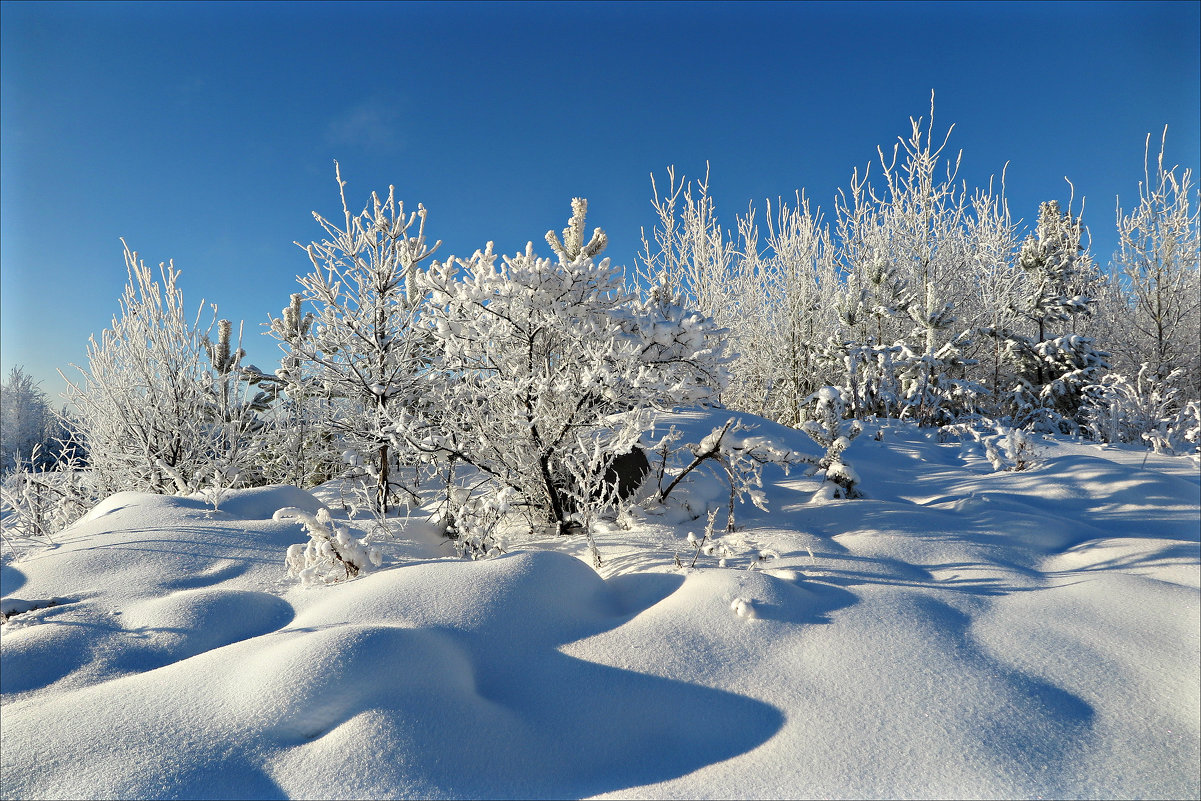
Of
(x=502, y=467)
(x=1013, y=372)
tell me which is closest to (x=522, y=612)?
(x=502, y=467)

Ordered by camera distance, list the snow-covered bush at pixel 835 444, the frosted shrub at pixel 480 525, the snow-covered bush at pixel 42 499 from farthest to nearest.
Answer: the snow-covered bush at pixel 42 499 < the snow-covered bush at pixel 835 444 < the frosted shrub at pixel 480 525

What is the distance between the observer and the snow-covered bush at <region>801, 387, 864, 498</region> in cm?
379

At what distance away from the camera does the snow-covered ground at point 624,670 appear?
1.46 m

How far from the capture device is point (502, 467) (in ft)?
12.0

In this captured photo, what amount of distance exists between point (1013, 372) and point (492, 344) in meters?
8.61

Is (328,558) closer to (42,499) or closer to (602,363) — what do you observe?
(602,363)

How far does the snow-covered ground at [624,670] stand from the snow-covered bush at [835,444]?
2.31 feet

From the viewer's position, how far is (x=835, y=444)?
12.7 ft

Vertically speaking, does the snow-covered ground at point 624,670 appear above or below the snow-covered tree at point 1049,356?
below

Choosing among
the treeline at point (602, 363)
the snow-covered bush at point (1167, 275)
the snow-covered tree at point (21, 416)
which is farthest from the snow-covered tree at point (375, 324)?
the snow-covered tree at point (21, 416)

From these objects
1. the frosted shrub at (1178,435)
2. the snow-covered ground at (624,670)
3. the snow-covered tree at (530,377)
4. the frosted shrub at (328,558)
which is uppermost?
the snow-covered tree at (530,377)

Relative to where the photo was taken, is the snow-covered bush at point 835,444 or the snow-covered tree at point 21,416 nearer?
the snow-covered bush at point 835,444

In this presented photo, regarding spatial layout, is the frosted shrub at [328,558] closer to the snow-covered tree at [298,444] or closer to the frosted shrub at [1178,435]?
the snow-covered tree at [298,444]

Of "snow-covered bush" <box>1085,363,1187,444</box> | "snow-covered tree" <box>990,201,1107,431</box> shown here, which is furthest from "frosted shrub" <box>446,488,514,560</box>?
"snow-covered tree" <box>990,201,1107,431</box>
